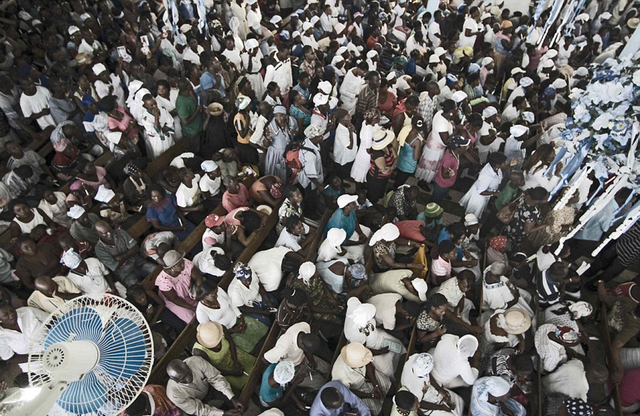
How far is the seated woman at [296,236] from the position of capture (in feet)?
14.9

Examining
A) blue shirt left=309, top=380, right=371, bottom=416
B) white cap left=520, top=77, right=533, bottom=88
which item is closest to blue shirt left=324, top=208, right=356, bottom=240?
blue shirt left=309, top=380, right=371, bottom=416

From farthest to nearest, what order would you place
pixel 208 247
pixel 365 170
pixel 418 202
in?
1. pixel 418 202
2. pixel 365 170
3. pixel 208 247

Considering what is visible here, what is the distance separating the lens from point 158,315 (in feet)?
14.9

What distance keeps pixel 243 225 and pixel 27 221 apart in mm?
2452

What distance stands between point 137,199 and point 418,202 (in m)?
4.13

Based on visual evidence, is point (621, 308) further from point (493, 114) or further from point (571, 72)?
point (571, 72)

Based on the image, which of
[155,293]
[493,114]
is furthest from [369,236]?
[493,114]

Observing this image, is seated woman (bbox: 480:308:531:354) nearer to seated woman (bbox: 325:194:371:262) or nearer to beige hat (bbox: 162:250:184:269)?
seated woman (bbox: 325:194:371:262)

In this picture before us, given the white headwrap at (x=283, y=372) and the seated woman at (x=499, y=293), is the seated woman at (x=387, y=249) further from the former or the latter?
the white headwrap at (x=283, y=372)

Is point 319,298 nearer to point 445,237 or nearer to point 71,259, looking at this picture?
point 445,237

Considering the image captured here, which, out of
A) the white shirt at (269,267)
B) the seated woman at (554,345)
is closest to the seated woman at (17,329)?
the white shirt at (269,267)

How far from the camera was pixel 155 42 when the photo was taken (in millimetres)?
8102

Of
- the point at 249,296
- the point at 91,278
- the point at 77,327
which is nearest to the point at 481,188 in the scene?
the point at 249,296

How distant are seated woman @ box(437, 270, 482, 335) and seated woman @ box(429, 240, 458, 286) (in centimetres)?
14
